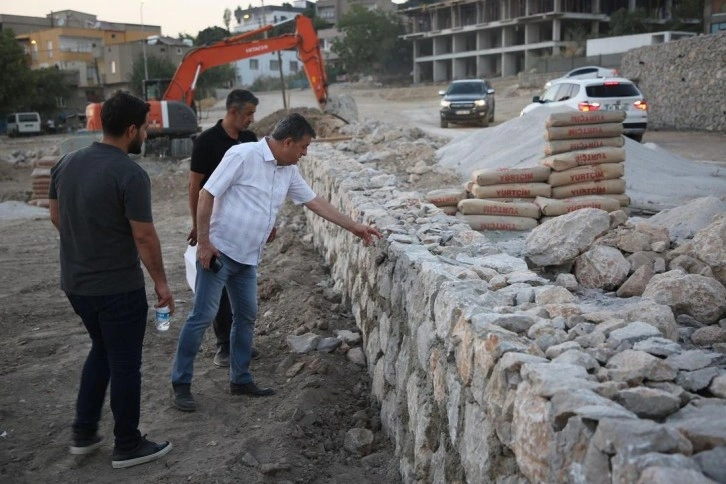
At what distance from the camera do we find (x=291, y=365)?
5164 millimetres

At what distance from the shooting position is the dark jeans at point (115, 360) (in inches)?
144

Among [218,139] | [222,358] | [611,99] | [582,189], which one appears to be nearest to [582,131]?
[582,189]

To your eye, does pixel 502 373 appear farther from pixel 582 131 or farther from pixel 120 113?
pixel 582 131

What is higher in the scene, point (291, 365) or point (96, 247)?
point (96, 247)

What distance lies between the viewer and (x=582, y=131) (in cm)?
731

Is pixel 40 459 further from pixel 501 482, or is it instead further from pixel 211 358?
pixel 501 482

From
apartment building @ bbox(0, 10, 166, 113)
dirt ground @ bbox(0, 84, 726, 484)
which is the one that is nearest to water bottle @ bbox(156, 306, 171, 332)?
dirt ground @ bbox(0, 84, 726, 484)

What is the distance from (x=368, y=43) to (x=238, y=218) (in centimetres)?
6073

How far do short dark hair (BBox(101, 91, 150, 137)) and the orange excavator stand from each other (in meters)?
15.3

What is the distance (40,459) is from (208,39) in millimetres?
66769

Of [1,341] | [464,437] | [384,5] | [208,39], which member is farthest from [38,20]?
[464,437]

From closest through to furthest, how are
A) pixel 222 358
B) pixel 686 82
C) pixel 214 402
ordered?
pixel 214 402 < pixel 222 358 < pixel 686 82

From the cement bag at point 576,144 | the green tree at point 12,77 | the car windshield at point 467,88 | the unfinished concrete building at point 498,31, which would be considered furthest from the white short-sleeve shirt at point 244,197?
the green tree at point 12,77

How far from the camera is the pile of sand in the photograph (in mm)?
8547
